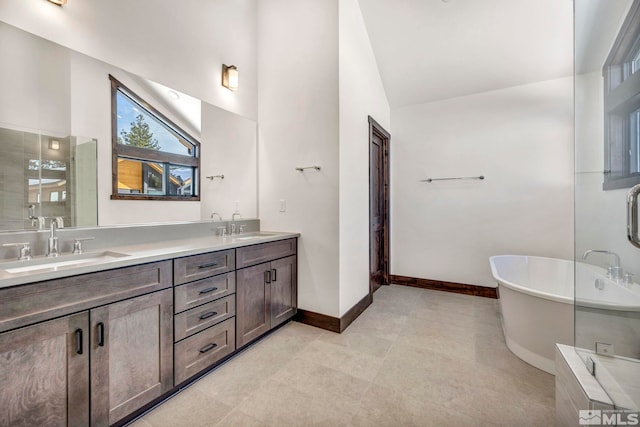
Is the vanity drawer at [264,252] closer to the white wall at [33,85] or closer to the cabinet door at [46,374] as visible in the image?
the cabinet door at [46,374]

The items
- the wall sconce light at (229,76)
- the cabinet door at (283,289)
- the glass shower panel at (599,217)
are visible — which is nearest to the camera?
the glass shower panel at (599,217)

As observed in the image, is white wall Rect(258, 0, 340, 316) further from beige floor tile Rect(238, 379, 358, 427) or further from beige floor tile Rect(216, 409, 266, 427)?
beige floor tile Rect(216, 409, 266, 427)

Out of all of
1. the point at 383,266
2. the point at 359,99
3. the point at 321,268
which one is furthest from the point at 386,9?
the point at 383,266

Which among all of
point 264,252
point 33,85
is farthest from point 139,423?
point 33,85

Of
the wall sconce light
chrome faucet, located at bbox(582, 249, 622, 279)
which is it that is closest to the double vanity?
the wall sconce light

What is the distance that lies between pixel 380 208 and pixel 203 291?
2.66 m

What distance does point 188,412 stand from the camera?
1.52 meters

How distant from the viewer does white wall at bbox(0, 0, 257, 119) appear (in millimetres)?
1622

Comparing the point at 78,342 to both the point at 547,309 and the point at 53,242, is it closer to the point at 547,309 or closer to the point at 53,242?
the point at 53,242

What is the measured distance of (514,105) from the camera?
3271 mm

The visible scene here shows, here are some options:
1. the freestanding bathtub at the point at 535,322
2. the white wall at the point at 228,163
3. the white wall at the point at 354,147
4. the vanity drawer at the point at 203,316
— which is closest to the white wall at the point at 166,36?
the white wall at the point at 228,163

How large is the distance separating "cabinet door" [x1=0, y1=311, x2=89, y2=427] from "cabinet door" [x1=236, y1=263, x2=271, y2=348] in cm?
94

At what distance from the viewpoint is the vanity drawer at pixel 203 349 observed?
1.65 m

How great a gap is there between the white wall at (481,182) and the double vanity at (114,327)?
261cm
